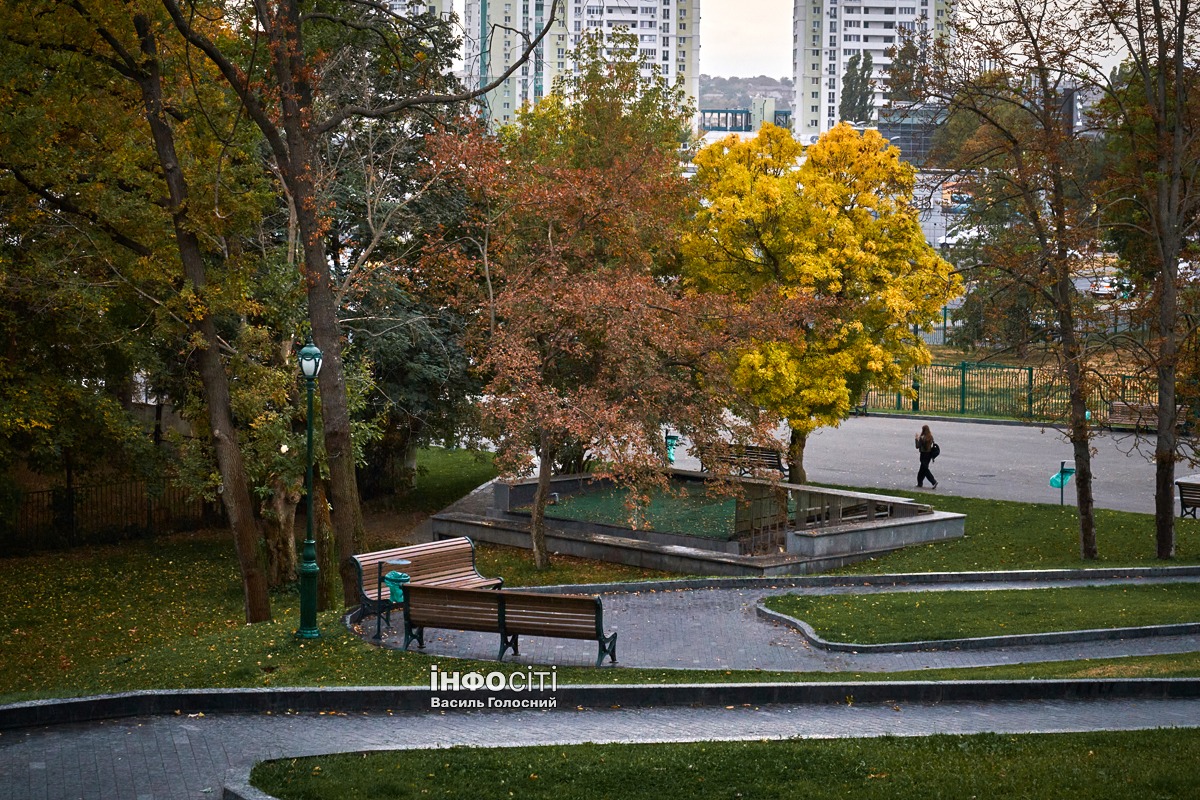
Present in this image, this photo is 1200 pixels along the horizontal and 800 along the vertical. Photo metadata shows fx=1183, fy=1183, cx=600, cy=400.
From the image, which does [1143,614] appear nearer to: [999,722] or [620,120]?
[999,722]

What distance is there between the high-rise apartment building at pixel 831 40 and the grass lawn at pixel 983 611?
17003 cm

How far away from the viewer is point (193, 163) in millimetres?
16438

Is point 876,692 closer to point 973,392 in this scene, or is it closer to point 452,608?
point 452,608

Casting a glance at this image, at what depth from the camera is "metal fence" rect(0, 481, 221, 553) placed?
84.9ft

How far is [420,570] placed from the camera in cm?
1404

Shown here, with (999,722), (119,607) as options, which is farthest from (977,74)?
(119,607)

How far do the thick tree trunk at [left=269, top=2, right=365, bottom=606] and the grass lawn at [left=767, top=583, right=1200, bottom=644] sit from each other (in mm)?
5600

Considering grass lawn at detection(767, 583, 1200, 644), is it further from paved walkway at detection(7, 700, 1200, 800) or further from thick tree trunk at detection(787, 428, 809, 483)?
thick tree trunk at detection(787, 428, 809, 483)

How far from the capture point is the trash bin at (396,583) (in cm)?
1299

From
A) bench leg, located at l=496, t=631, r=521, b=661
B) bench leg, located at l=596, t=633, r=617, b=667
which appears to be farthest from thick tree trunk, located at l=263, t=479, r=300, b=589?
bench leg, located at l=596, t=633, r=617, b=667

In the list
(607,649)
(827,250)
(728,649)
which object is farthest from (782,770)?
(827,250)

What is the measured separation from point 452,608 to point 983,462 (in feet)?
79.5

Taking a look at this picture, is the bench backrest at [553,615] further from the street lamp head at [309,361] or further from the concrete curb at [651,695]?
the street lamp head at [309,361]

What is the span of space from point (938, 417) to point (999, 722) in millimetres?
35586
